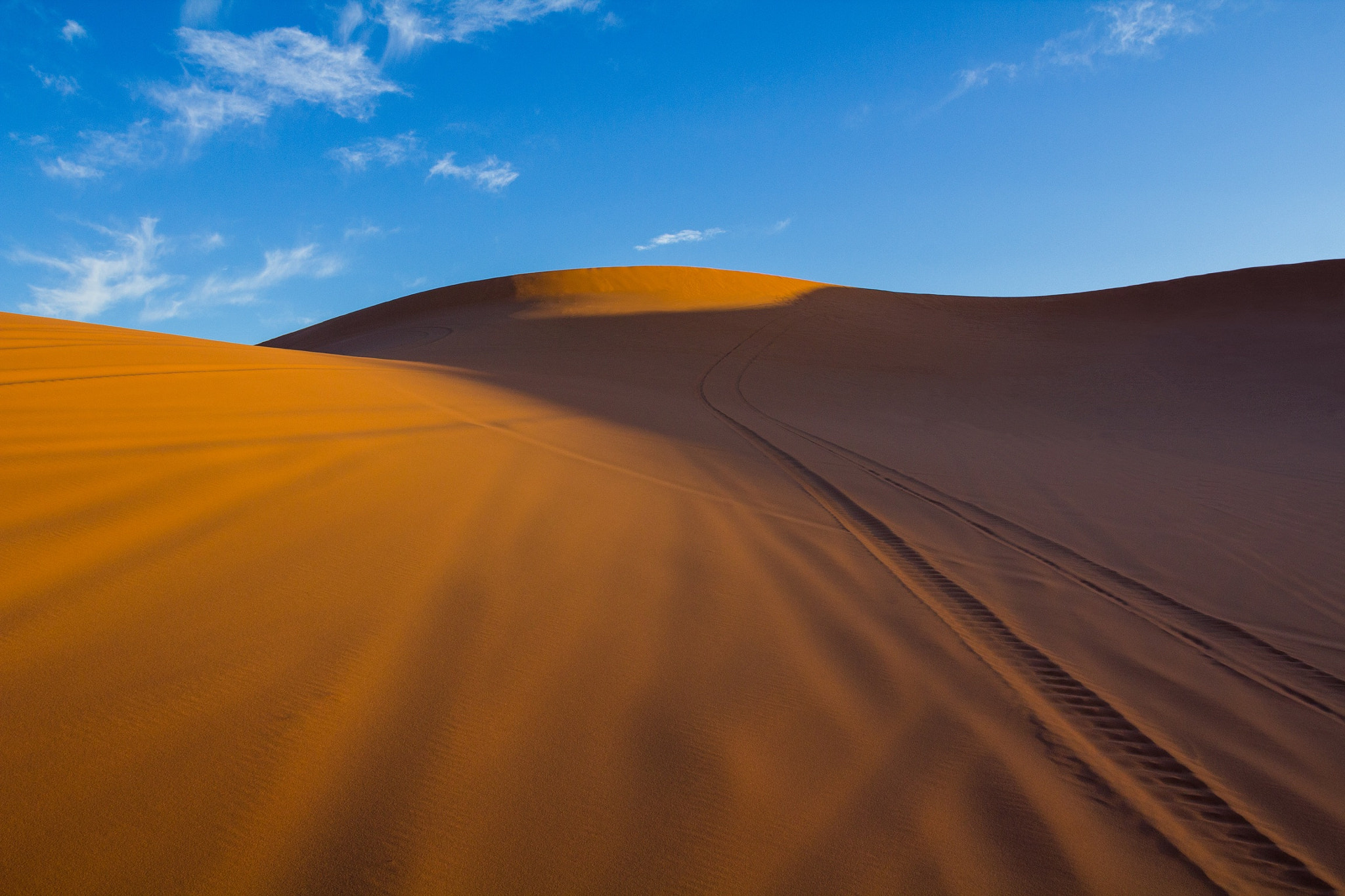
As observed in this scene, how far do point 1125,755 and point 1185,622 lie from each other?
4.86ft

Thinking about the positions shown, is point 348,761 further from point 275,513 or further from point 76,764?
point 275,513

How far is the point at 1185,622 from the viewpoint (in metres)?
3.25

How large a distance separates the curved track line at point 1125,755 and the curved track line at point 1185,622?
0.78m

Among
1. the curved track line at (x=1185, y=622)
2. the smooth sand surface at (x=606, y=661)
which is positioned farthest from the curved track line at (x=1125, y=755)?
the curved track line at (x=1185, y=622)

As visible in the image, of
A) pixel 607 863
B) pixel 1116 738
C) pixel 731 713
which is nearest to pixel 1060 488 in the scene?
pixel 1116 738

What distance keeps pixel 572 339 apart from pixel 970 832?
1620cm

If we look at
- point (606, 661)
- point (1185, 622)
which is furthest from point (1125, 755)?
point (606, 661)

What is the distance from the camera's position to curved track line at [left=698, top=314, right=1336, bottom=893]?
1.71 m

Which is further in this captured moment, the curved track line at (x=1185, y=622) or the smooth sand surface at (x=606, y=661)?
the curved track line at (x=1185, y=622)

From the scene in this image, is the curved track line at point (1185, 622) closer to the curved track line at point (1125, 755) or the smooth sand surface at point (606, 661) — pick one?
the smooth sand surface at point (606, 661)

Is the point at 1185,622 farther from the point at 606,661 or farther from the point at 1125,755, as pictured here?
the point at 606,661

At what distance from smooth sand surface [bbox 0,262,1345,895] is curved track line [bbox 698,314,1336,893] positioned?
0.01 meters

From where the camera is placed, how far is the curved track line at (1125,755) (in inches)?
67.5

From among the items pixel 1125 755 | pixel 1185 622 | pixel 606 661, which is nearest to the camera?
pixel 1125 755
